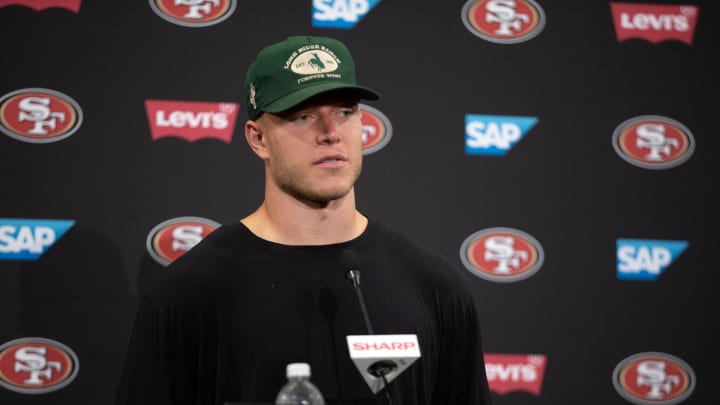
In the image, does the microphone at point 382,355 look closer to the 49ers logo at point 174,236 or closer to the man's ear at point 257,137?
the man's ear at point 257,137

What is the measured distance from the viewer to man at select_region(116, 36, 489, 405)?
2086 mm

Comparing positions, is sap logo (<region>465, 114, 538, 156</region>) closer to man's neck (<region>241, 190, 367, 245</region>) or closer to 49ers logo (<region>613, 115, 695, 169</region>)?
49ers logo (<region>613, 115, 695, 169</region>)

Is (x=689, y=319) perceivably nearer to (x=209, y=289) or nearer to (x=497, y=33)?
(x=497, y=33)

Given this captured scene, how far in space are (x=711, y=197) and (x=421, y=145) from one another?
3.45 ft

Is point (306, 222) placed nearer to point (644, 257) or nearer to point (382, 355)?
point (382, 355)

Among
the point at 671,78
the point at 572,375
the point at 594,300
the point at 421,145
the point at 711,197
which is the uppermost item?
the point at 671,78

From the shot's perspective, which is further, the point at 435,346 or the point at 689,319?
the point at 689,319

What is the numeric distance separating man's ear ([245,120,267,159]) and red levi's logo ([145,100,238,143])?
696mm

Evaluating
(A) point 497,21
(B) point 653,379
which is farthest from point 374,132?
(B) point 653,379

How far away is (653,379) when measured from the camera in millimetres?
3057

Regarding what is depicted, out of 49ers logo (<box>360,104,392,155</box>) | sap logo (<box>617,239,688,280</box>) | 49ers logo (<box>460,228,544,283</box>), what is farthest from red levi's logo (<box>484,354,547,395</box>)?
49ers logo (<box>360,104,392,155</box>)

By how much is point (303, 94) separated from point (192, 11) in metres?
→ 1.08

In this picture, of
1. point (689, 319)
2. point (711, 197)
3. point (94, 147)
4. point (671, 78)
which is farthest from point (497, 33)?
point (94, 147)

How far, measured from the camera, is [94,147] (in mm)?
2904
